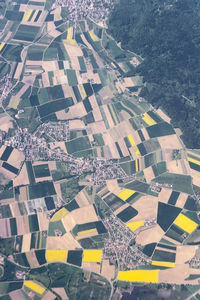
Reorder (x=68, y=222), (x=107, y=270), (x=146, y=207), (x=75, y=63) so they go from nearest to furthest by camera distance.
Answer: (x=107, y=270)
(x=68, y=222)
(x=146, y=207)
(x=75, y=63)

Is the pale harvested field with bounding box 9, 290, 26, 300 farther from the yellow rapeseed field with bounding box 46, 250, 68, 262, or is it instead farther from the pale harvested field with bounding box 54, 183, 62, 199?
the pale harvested field with bounding box 54, 183, 62, 199

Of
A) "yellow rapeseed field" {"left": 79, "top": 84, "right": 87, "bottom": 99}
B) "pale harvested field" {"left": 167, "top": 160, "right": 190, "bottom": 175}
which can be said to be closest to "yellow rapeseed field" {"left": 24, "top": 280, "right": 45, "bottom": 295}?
"pale harvested field" {"left": 167, "top": 160, "right": 190, "bottom": 175}

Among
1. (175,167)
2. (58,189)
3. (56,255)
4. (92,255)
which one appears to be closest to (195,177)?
(175,167)

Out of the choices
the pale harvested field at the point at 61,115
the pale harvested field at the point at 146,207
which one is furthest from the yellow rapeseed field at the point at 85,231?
the pale harvested field at the point at 61,115

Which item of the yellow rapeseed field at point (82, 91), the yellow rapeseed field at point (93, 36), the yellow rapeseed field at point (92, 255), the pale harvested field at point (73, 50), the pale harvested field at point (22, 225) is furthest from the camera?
the yellow rapeseed field at point (93, 36)

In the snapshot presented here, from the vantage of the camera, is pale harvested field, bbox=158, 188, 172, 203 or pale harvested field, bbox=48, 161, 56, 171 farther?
pale harvested field, bbox=48, 161, 56, 171

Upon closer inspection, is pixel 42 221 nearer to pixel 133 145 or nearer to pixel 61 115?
pixel 61 115

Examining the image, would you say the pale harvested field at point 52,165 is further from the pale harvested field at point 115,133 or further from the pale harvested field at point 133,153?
the pale harvested field at point 133,153
